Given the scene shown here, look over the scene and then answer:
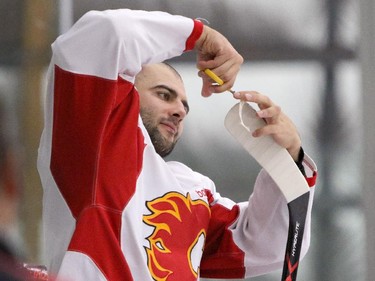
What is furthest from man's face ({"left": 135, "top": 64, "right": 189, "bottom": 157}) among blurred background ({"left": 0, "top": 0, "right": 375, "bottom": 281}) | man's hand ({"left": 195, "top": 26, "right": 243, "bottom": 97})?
blurred background ({"left": 0, "top": 0, "right": 375, "bottom": 281})

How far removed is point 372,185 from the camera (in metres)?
2.26

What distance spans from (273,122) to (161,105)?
0.24m

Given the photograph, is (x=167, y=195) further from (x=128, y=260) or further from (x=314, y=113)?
(x=314, y=113)

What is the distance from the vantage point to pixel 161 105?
62.9 inches

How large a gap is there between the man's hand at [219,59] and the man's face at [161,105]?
23 centimetres

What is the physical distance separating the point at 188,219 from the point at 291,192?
16 centimetres

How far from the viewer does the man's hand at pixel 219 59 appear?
4.44ft

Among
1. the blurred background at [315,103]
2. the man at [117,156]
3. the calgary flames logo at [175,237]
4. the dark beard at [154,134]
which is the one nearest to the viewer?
the man at [117,156]

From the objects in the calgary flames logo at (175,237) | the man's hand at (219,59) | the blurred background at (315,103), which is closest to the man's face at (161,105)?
the calgary flames logo at (175,237)

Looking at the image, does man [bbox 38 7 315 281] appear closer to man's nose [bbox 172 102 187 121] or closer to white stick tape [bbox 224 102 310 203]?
white stick tape [bbox 224 102 310 203]

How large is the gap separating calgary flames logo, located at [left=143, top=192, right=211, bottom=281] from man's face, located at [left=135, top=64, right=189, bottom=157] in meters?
0.12

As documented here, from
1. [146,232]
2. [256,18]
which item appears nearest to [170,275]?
[146,232]

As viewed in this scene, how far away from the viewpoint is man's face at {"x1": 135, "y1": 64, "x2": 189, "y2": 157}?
1.58 meters

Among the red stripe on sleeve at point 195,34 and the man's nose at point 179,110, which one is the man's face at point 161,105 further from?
the red stripe on sleeve at point 195,34
